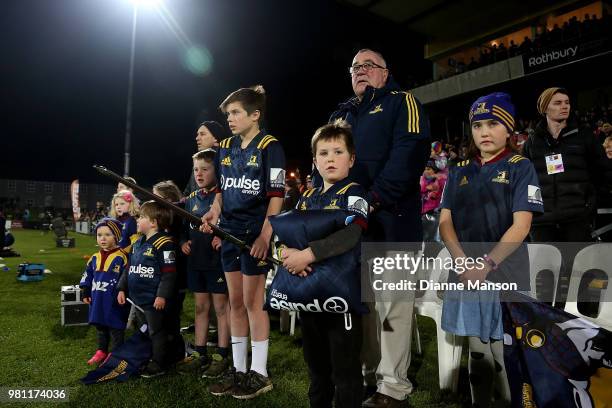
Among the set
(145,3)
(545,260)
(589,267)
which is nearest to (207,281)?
(545,260)

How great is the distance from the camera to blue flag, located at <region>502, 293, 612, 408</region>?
1.95 meters

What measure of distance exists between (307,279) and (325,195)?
1.63 ft

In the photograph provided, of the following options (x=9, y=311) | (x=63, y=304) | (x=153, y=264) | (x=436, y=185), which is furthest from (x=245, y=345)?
(x=436, y=185)

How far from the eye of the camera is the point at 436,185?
775 cm

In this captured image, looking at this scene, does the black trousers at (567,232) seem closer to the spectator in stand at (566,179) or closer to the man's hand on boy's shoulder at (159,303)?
the spectator in stand at (566,179)

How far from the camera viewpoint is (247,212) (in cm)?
320

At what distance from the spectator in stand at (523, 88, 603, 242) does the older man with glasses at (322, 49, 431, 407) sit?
71.7 inches

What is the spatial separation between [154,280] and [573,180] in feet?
12.9

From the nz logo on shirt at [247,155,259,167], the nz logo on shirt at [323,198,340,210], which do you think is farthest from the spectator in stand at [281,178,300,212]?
the nz logo on shirt at [323,198,340,210]

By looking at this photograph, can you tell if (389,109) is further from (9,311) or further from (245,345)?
(9,311)

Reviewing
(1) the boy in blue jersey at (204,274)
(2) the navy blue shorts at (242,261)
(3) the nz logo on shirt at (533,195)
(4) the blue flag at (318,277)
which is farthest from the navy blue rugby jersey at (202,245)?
(3) the nz logo on shirt at (533,195)

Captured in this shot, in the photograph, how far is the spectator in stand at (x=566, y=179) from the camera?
3951mm

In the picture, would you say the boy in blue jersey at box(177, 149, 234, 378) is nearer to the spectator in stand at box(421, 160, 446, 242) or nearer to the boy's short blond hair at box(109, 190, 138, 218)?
the boy's short blond hair at box(109, 190, 138, 218)

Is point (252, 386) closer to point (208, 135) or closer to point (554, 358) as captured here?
point (554, 358)
